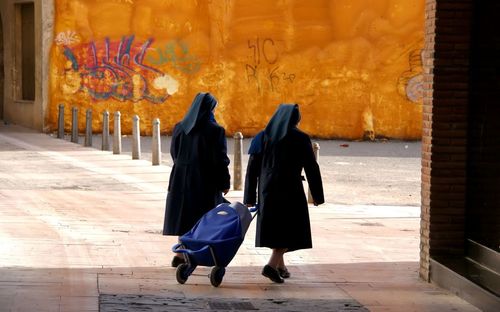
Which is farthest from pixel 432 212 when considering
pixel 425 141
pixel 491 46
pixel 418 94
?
pixel 418 94

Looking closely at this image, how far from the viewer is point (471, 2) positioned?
10.6 meters

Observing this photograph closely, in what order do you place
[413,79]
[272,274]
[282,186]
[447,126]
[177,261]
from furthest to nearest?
[413,79]
[177,261]
[447,126]
[282,186]
[272,274]

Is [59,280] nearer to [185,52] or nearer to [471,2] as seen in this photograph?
[471,2]

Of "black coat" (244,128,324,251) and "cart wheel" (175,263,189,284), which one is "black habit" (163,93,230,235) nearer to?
"black coat" (244,128,324,251)

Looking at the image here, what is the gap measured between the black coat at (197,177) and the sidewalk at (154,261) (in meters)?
0.50

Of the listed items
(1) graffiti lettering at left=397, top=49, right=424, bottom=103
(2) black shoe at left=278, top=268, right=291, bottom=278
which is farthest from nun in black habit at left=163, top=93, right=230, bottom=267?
(1) graffiti lettering at left=397, top=49, right=424, bottom=103

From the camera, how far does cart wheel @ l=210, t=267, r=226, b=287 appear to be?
10.1m

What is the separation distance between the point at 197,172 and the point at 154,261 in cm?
105

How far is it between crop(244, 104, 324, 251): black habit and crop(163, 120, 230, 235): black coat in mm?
562

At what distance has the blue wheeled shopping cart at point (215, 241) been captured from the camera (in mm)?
10008

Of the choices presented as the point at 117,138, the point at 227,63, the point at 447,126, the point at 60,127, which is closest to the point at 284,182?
the point at 447,126

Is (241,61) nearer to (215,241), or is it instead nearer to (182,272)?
(182,272)

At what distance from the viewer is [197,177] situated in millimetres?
11109

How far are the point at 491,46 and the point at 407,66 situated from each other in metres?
22.0
